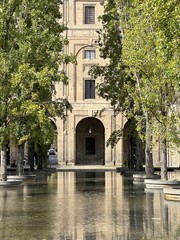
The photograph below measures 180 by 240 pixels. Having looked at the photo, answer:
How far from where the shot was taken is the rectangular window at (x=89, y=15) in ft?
190

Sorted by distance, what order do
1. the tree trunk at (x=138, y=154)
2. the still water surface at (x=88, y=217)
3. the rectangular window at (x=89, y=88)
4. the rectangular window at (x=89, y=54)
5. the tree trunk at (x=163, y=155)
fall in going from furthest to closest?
the rectangular window at (x=89, y=54), the rectangular window at (x=89, y=88), the tree trunk at (x=138, y=154), the tree trunk at (x=163, y=155), the still water surface at (x=88, y=217)

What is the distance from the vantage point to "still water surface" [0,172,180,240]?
10.9 m

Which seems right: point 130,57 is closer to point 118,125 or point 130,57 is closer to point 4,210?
point 4,210

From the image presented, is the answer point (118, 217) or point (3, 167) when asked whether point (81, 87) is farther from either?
point (118, 217)

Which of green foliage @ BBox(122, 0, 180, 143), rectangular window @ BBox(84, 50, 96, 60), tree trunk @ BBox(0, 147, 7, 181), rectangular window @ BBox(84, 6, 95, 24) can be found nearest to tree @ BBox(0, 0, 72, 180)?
tree trunk @ BBox(0, 147, 7, 181)

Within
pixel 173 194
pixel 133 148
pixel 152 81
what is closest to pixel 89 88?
pixel 133 148

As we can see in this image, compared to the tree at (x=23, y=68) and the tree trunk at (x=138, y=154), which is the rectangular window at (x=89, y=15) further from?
the tree at (x=23, y=68)

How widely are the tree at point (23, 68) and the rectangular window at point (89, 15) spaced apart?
97.6ft

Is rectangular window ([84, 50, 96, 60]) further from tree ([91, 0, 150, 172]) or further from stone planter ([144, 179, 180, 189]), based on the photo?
stone planter ([144, 179, 180, 189])

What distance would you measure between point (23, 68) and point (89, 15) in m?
34.8

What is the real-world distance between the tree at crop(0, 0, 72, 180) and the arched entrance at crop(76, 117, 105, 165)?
3159cm

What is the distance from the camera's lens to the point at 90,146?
2365 inches

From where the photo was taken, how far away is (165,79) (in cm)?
2239

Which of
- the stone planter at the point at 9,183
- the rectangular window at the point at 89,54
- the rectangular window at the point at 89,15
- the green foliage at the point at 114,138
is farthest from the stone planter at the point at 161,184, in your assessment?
the rectangular window at the point at 89,15
